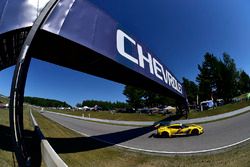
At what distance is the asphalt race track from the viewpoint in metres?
7.55

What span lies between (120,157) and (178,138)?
4864mm

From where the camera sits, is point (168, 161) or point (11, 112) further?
point (168, 161)

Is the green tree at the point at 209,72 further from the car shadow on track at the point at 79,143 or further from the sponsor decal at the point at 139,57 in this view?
the car shadow on track at the point at 79,143

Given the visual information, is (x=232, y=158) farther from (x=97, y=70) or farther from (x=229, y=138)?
(x=97, y=70)

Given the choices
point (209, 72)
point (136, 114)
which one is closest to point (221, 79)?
point (209, 72)

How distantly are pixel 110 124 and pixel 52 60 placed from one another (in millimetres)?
8463

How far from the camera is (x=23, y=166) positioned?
3.67 m

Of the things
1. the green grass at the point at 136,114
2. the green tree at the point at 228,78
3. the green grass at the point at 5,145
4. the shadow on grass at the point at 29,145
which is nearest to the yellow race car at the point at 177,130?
the green grass at the point at 136,114

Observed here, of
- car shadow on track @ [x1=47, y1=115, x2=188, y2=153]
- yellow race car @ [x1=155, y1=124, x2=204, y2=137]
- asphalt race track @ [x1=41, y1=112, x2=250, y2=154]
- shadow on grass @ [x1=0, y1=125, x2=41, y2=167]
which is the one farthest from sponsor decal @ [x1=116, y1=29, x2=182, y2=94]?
car shadow on track @ [x1=47, y1=115, x2=188, y2=153]

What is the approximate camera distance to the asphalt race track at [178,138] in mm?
7548

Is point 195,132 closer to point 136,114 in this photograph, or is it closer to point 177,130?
point 177,130

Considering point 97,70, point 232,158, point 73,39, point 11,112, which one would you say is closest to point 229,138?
point 232,158

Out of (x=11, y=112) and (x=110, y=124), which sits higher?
(x=11, y=112)

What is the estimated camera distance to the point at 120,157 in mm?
7395
